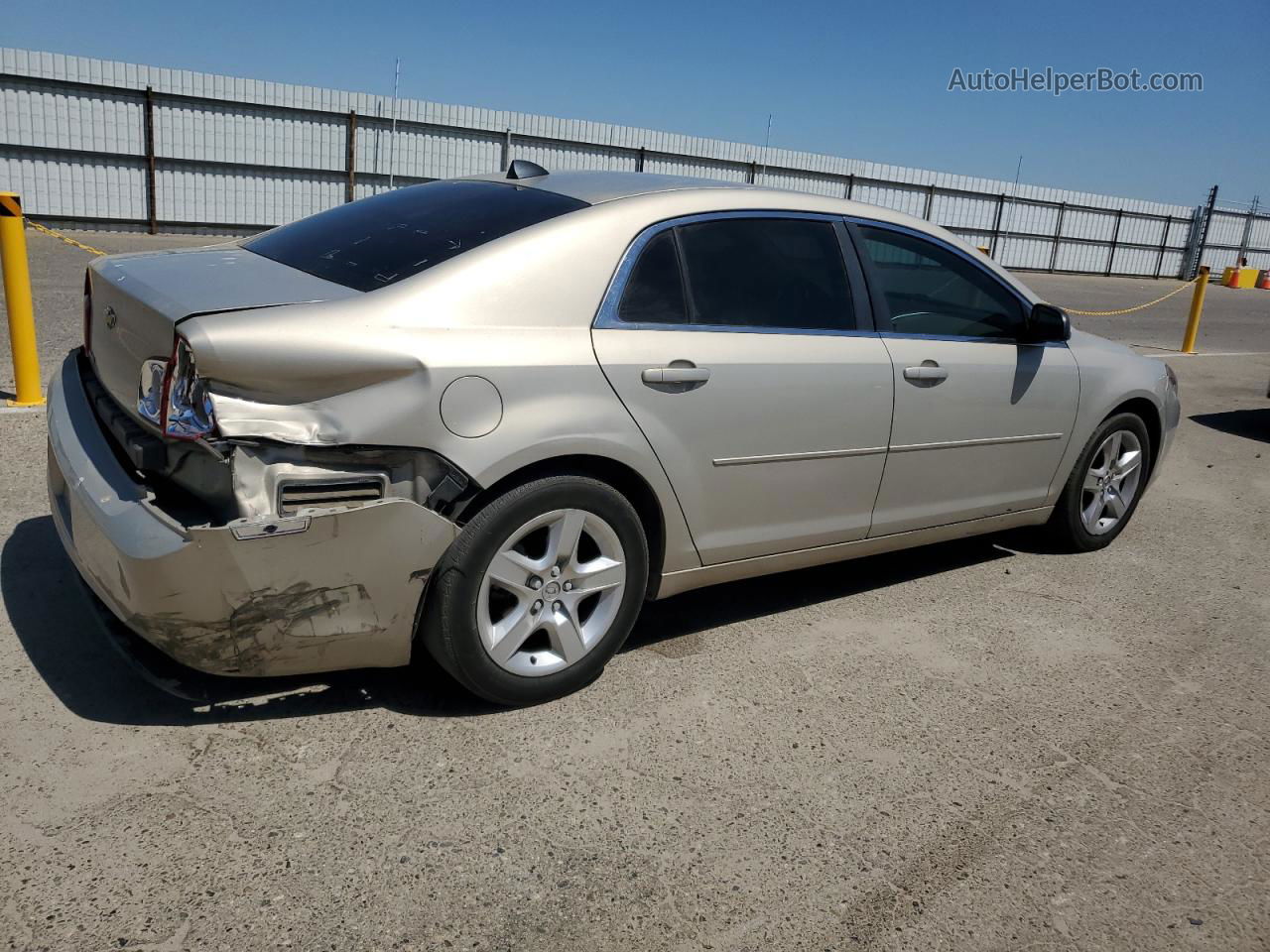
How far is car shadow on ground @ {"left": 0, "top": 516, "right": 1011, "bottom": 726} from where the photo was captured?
9.95ft

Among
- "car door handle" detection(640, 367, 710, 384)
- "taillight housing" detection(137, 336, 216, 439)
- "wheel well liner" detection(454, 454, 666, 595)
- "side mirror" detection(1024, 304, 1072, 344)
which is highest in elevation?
"side mirror" detection(1024, 304, 1072, 344)

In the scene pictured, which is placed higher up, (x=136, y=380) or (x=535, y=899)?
(x=136, y=380)

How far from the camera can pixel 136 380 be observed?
2.90 m

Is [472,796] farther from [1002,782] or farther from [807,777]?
[1002,782]

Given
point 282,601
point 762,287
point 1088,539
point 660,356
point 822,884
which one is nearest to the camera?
point 822,884

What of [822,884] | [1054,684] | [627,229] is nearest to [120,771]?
[822,884]

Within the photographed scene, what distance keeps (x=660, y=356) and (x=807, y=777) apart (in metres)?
1.32

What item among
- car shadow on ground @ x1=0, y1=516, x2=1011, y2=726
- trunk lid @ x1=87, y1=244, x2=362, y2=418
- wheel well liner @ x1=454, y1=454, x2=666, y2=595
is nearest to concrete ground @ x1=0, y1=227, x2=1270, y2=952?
car shadow on ground @ x1=0, y1=516, x2=1011, y2=726

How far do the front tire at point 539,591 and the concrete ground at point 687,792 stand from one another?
0.53 ft

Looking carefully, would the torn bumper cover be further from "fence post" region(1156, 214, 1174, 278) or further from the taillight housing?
"fence post" region(1156, 214, 1174, 278)

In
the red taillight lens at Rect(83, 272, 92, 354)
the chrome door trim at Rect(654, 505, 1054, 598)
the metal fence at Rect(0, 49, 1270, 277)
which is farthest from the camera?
the metal fence at Rect(0, 49, 1270, 277)

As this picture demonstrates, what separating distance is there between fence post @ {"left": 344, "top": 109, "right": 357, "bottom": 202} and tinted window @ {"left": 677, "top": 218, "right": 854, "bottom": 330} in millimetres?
19238

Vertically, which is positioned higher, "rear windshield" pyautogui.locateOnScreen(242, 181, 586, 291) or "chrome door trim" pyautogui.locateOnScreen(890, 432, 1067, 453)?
"rear windshield" pyautogui.locateOnScreen(242, 181, 586, 291)

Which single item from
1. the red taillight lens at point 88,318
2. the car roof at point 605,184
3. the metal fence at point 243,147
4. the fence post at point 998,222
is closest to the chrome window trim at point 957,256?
the car roof at point 605,184
